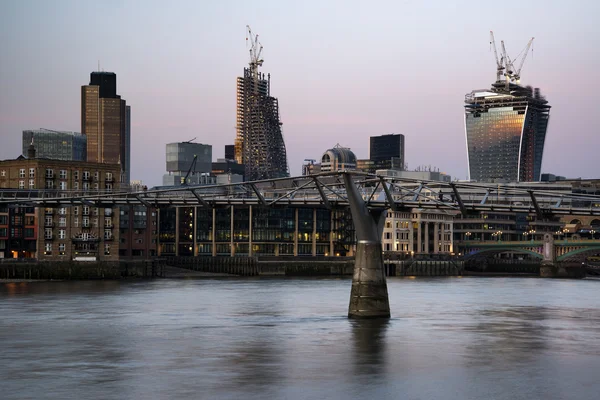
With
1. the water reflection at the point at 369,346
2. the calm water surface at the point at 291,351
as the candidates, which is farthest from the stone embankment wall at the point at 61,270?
the water reflection at the point at 369,346

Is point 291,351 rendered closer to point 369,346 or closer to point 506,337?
point 369,346

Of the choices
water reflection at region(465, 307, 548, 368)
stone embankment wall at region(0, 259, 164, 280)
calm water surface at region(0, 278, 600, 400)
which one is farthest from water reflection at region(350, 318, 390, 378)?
stone embankment wall at region(0, 259, 164, 280)

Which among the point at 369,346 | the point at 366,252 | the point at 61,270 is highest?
the point at 366,252

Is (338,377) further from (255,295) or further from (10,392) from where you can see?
(255,295)

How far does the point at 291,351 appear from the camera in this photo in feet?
208

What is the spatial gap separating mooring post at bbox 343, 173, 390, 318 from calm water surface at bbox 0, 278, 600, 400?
2.38 meters

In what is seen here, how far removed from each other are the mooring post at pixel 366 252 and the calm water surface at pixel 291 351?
2.38 meters

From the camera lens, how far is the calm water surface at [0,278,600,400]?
4900cm

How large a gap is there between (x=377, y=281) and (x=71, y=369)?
97.6ft

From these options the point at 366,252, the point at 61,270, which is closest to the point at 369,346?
the point at 366,252

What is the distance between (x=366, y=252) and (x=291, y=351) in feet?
52.5

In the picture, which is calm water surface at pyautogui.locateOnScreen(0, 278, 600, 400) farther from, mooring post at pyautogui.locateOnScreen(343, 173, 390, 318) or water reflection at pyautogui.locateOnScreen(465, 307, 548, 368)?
mooring post at pyautogui.locateOnScreen(343, 173, 390, 318)

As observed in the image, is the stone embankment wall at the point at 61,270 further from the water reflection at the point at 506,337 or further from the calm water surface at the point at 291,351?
the water reflection at the point at 506,337

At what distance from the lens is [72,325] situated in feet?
270
